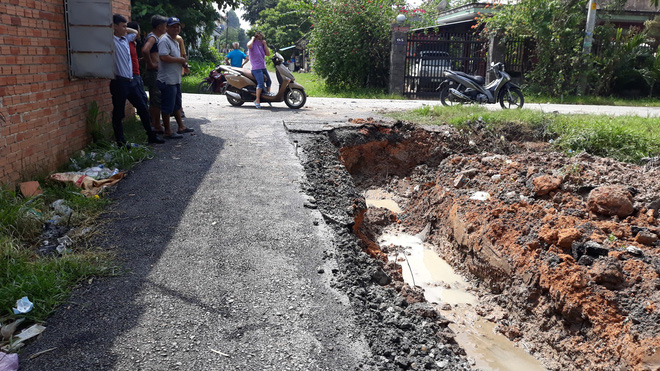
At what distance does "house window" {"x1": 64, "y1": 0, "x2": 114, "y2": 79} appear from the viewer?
20.1ft

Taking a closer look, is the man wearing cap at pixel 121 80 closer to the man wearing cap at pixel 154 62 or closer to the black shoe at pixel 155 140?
the man wearing cap at pixel 154 62

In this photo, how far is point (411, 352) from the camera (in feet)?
9.91

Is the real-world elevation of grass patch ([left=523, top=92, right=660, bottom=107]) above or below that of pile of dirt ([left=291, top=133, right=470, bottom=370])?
above

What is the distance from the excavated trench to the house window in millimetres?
2833

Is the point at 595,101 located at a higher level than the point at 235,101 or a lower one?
higher

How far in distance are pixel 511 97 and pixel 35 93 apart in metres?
9.80

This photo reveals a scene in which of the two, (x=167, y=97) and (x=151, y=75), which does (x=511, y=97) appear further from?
(x=151, y=75)

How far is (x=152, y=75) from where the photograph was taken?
7633 millimetres

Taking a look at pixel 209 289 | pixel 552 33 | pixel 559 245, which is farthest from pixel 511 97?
pixel 209 289

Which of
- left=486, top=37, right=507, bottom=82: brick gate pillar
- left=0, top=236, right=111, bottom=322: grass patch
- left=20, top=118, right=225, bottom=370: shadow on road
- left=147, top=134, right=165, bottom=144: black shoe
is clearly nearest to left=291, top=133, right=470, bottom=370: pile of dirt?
left=20, top=118, right=225, bottom=370: shadow on road

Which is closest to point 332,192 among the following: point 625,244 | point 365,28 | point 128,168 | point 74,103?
point 128,168

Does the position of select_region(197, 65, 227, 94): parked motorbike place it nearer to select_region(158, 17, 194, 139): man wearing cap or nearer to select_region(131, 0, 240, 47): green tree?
select_region(131, 0, 240, 47): green tree

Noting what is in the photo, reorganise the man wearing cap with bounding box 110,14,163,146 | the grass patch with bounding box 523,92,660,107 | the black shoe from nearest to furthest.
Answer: the man wearing cap with bounding box 110,14,163,146 < the black shoe < the grass patch with bounding box 523,92,660,107

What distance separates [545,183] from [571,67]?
1105 cm
